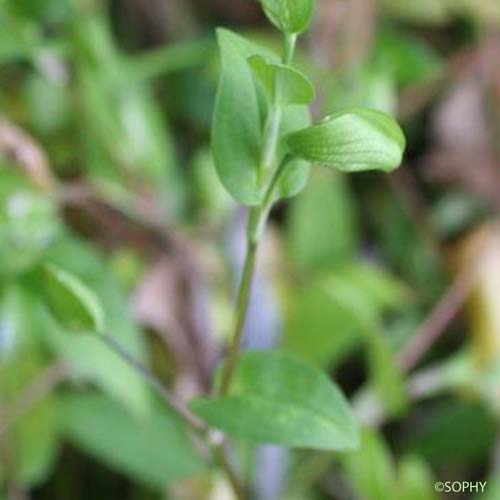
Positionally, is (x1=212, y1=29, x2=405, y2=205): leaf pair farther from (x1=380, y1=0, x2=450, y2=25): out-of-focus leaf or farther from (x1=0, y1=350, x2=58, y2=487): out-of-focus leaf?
(x1=380, y1=0, x2=450, y2=25): out-of-focus leaf

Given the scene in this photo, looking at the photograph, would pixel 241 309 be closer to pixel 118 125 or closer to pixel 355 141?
pixel 355 141

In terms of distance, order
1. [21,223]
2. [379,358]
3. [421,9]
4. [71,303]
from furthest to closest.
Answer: [421,9]
[379,358]
[21,223]
[71,303]

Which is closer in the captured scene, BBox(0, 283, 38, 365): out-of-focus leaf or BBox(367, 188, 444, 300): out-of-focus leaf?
BBox(0, 283, 38, 365): out-of-focus leaf

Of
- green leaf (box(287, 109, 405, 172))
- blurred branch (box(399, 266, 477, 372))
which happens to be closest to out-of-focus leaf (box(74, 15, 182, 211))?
blurred branch (box(399, 266, 477, 372))

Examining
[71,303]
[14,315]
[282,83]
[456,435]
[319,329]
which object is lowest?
[456,435]

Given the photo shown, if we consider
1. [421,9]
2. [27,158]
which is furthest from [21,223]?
[421,9]

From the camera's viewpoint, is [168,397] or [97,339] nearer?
[168,397]

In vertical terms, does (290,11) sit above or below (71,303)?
above
